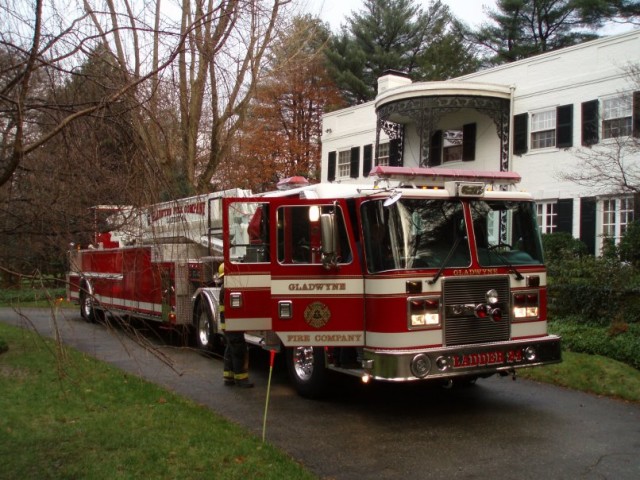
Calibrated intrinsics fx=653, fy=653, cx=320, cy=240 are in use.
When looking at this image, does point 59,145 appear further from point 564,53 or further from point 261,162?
point 261,162

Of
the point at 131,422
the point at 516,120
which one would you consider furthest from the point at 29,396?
the point at 516,120

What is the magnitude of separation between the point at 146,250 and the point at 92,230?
1.85 ft

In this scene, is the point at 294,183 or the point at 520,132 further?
the point at 520,132

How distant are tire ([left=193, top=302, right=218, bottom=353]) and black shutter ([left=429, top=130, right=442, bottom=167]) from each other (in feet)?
41.4

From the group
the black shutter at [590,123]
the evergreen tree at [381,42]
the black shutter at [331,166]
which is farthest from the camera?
the evergreen tree at [381,42]

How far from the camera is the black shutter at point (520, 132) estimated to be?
63.0ft

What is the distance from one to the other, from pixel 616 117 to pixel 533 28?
24.5 m

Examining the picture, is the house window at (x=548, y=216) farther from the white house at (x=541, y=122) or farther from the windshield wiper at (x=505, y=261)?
the windshield wiper at (x=505, y=261)

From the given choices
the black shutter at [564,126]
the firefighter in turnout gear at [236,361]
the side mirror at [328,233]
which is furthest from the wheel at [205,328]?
the black shutter at [564,126]

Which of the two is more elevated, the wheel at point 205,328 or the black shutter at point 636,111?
the black shutter at point 636,111

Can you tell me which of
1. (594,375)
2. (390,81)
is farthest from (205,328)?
(390,81)

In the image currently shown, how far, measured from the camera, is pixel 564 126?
1803cm

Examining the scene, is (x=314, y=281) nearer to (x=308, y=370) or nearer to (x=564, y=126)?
(x=308, y=370)

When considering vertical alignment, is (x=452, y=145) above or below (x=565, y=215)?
above
